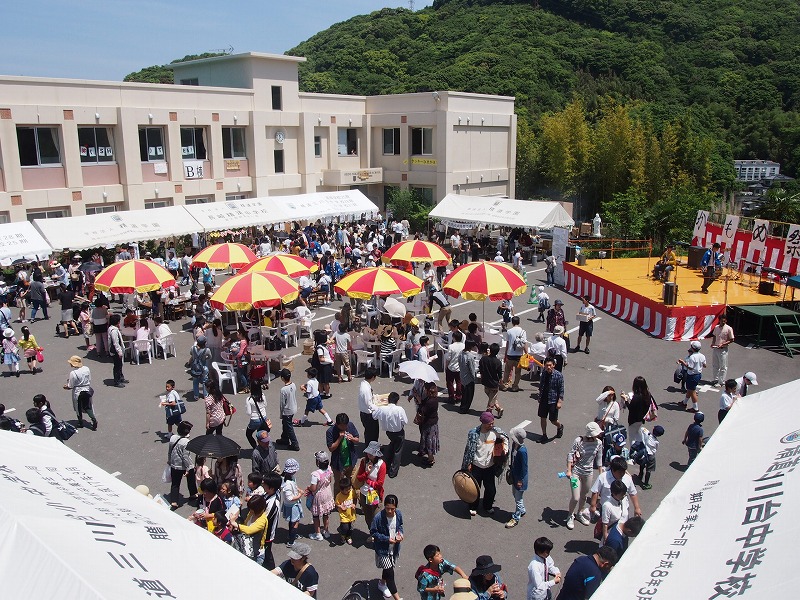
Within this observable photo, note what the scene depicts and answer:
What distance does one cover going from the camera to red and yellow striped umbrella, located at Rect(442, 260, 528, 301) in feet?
46.9

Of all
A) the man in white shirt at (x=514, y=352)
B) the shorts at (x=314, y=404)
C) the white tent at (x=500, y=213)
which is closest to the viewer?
the shorts at (x=314, y=404)

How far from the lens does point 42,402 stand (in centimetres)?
1019

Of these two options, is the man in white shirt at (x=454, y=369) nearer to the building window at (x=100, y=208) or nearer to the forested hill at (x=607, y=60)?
the building window at (x=100, y=208)

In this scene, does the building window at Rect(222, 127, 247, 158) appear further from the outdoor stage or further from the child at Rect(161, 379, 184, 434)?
the child at Rect(161, 379, 184, 434)

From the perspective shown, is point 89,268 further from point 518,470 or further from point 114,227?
point 518,470

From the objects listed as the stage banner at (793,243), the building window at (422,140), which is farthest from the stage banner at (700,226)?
the building window at (422,140)

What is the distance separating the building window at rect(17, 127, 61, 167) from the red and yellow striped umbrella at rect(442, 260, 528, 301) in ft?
63.3

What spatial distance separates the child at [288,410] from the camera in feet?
34.7

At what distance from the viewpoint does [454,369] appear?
12.7 m

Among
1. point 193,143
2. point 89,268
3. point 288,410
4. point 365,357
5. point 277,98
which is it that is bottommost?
point 365,357

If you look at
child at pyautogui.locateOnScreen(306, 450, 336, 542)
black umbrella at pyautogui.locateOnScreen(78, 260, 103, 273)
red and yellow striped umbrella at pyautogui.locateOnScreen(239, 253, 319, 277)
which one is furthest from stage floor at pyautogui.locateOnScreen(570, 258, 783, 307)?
black umbrella at pyautogui.locateOnScreen(78, 260, 103, 273)

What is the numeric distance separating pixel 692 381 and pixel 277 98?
27024mm

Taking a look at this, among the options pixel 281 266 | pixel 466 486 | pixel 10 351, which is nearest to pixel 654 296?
pixel 281 266

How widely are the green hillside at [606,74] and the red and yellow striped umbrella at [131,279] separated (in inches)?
1058
